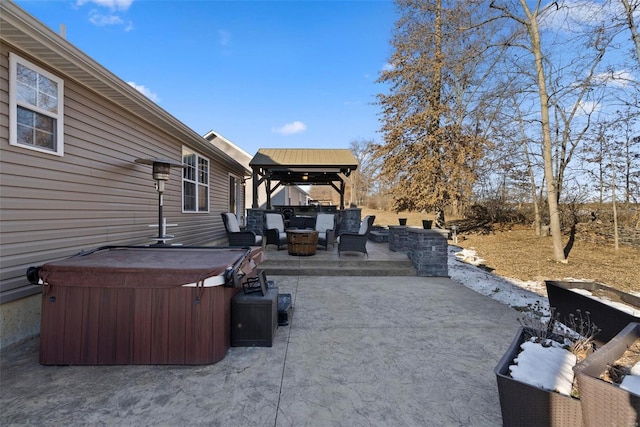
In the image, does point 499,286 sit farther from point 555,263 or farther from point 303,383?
point 303,383

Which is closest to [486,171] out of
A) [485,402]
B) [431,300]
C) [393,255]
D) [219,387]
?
[393,255]

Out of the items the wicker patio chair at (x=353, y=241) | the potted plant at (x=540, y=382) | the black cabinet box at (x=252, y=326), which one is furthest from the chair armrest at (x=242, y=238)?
the potted plant at (x=540, y=382)

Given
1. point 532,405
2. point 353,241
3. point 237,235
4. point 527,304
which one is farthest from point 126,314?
point 527,304

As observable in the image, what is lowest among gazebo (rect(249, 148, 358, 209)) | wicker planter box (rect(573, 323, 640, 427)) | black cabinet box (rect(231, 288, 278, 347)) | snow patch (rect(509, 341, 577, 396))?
black cabinet box (rect(231, 288, 278, 347))

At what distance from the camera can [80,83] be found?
373cm

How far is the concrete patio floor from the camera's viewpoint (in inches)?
73.2

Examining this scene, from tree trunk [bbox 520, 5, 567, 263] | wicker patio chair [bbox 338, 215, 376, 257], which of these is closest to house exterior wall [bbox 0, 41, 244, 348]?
wicker patio chair [bbox 338, 215, 376, 257]

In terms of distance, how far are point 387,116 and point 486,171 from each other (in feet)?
14.1

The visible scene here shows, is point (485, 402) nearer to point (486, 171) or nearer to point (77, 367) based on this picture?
point (77, 367)

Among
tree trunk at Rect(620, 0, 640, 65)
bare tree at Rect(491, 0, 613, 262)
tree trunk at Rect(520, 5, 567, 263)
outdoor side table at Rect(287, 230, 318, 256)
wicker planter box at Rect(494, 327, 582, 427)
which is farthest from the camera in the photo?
tree trunk at Rect(520, 5, 567, 263)

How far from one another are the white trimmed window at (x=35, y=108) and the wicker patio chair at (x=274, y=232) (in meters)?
4.34

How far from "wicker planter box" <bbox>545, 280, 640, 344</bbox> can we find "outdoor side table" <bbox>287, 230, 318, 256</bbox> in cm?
422

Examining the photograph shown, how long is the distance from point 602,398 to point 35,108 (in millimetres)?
4893

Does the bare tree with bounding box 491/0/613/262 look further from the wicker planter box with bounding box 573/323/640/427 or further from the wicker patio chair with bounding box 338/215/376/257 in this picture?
the wicker planter box with bounding box 573/323/640/427
